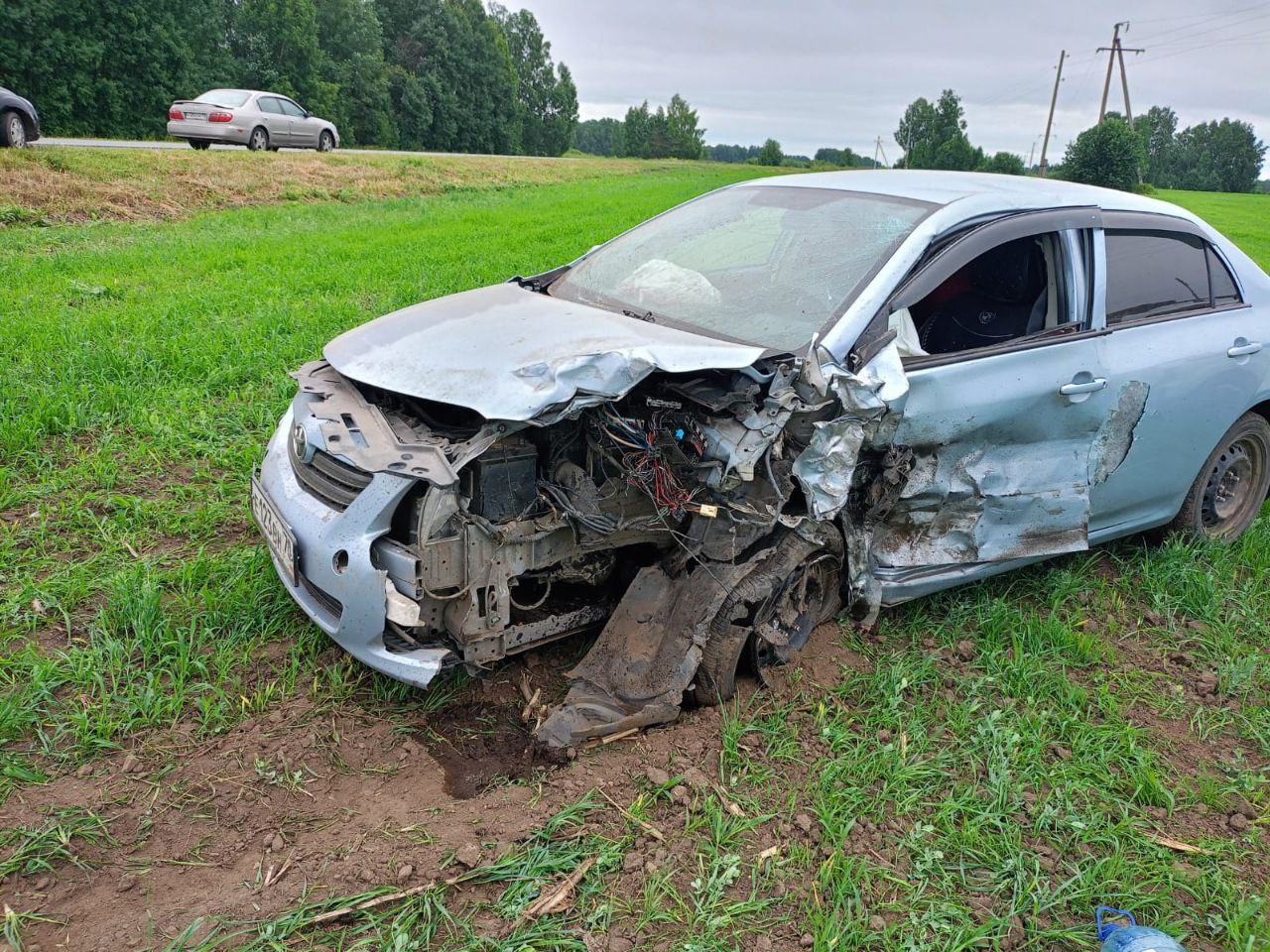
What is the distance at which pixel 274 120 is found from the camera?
1883cm

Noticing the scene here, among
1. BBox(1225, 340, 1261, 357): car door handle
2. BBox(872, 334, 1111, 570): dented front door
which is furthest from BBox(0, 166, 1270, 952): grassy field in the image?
BBox(1225, 340, 1261, 357): car door handle

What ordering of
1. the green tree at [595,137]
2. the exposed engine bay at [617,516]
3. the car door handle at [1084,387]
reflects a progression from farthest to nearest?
the green tree at [595,137] < the car door handle at [1084,387] < the exposed engine bay at [617,516]

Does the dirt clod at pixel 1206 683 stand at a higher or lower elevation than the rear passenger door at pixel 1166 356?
lower

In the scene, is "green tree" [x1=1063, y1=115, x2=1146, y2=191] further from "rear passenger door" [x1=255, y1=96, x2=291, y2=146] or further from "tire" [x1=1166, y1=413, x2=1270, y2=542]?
"tire" [x1=1166, y1=413, x2=1270, y2=542]

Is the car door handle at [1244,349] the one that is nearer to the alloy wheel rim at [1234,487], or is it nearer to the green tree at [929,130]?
the alloy wheel rim at [1234,487]

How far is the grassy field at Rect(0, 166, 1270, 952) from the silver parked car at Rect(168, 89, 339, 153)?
1507 centimetres

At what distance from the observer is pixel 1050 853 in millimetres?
2715

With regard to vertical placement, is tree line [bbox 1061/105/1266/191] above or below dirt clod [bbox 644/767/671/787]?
above

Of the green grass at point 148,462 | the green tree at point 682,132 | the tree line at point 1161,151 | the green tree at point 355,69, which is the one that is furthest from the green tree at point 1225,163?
the green grass at point 148,462

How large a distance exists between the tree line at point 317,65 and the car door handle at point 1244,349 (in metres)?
31.4

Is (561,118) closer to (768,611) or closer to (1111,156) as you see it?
(1111,156)

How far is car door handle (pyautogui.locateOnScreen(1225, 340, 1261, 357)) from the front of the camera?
13.5ft

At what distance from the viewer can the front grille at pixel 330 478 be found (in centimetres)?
295

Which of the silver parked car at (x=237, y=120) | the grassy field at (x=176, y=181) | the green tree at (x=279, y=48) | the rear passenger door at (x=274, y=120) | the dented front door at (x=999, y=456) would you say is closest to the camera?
the dented front door at (x=999, y=456)
